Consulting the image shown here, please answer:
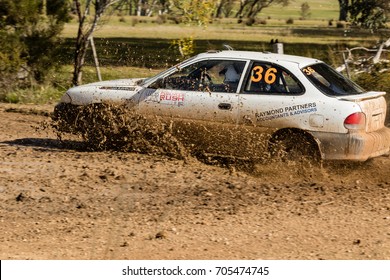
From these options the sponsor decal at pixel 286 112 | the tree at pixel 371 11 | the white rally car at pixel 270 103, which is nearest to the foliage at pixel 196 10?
the white rally car at pixel 270 103

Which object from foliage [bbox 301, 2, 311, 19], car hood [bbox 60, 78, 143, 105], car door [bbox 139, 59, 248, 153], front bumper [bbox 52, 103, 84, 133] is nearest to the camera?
car door [bbox 139, 59, 248, 153]

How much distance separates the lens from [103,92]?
12312 millimetres

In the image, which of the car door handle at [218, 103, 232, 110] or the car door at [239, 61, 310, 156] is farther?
the car door handle at [218, 103, 232, 110]

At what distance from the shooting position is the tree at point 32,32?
18391mm

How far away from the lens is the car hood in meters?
12.1

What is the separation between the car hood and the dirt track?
705mm

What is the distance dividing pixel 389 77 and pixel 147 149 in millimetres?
5600

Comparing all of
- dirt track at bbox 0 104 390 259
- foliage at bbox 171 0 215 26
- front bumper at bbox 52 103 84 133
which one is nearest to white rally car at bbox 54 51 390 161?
dirt track at bbox 0 104 390 259

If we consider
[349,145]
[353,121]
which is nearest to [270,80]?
[353,121]

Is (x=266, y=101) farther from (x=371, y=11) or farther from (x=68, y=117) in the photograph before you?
(x=371, y=11)

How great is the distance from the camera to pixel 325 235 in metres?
8.73

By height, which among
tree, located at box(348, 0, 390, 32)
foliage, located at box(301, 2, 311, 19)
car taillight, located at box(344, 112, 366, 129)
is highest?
car taillight, located at box(344, 112, 366, 129)

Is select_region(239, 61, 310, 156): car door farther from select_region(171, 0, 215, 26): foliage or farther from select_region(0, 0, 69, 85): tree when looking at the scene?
select_region(0, 0, 69, 85): tree

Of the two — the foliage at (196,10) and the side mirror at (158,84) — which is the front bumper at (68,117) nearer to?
the side mirror at (158,84)
